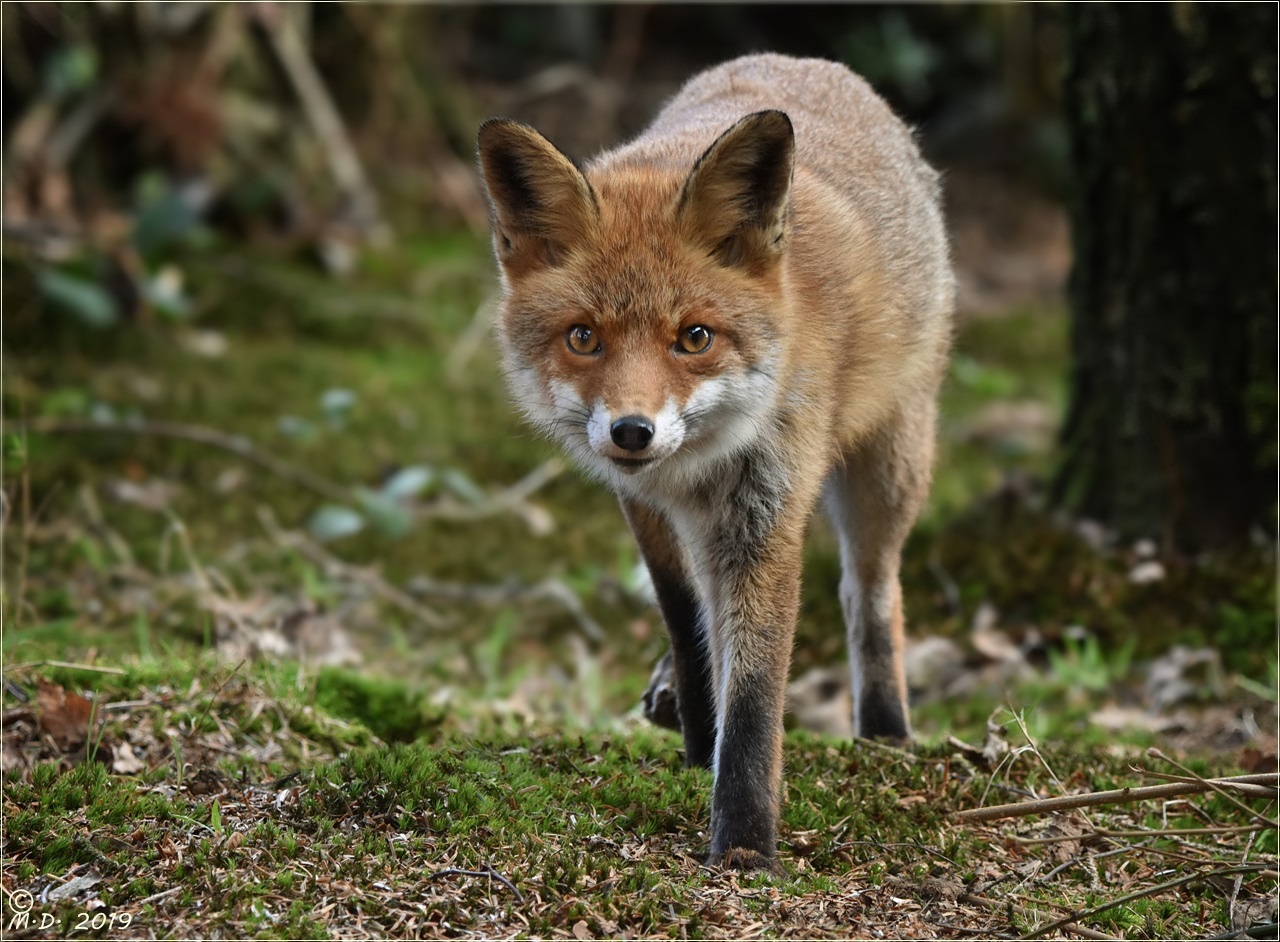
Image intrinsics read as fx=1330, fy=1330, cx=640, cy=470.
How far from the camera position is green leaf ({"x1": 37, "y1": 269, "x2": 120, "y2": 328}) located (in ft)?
27.0

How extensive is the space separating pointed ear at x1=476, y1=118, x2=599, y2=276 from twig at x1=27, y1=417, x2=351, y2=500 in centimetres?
334

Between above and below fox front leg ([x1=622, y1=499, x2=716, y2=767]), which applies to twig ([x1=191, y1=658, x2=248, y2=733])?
below

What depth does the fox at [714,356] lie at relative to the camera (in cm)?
403

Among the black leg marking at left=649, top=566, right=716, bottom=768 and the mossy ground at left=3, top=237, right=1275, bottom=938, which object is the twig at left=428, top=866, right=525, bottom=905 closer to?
the mossy ground at left=3, top=237, right=1275, bottom=938

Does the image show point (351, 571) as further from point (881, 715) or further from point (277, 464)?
point (881, 715)

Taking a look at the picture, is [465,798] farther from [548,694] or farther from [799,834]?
[548,694]

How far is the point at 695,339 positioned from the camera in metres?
4.07

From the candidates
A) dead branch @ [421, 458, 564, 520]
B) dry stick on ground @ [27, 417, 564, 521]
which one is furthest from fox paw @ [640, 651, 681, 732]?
dead branch @ [421, 458, 564, 520]

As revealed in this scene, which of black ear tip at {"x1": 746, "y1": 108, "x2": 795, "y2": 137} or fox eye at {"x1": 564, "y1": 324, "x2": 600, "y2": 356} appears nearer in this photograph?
black ear tip at {"x1": 746, "y1": 108, "x2": 795, "y2": 137}

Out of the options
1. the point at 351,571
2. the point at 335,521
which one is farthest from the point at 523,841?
the point at 351,571

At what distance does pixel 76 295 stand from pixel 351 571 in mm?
2775

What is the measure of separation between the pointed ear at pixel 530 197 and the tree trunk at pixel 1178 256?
357cm

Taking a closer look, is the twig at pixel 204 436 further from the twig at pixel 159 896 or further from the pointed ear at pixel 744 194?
the twig at pixel 159 896

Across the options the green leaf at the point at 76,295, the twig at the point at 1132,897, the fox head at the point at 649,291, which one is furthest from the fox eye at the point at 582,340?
the green leaf at the point at 76,295
